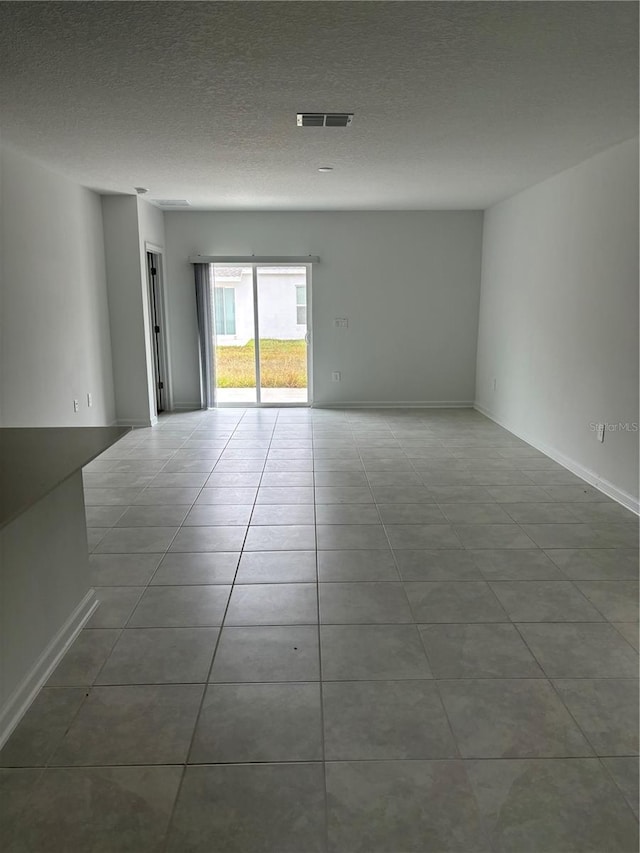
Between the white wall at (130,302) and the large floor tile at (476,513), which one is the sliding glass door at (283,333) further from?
the large floor tile at (476,513)

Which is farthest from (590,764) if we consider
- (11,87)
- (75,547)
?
(11,87)

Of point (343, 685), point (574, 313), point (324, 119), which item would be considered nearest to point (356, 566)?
point (343, 685)

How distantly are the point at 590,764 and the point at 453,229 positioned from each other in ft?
21.4

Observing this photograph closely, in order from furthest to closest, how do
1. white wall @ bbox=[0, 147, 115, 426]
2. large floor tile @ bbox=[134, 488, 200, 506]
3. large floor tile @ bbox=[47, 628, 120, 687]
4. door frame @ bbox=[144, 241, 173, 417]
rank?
door frame @ bbox=[144, 241, 173, 417]
white wall @ bbox=[0, 147, 115, 426]
large floor tile @ bbox=[134, 488, 200, 506]
large floor tile @ bbox=[47, 628, 120, 687]

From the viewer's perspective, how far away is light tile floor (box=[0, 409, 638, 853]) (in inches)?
60.2

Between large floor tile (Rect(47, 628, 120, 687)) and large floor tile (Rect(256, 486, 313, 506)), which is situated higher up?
large floor tile (Rect(256, 486, 313, 506))

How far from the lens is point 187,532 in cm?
345

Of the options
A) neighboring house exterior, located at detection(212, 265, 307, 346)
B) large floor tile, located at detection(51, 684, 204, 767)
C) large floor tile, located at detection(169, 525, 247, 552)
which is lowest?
large floor tile, located at detection(51, 684, 204, 767)

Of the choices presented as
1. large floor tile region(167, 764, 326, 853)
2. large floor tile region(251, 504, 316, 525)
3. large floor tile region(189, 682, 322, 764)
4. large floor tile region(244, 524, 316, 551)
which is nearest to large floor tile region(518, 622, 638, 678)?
large floor tile region(189, 682, 322, 764)

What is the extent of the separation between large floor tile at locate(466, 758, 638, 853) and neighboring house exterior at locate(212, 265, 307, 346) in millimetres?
6288

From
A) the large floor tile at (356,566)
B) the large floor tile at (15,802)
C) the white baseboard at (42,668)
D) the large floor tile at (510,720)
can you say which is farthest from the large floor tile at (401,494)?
the large floor tile at (15,802)

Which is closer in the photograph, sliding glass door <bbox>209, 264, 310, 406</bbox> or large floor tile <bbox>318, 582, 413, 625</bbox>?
large floor tile <bbox>318, 582, 413, 625</bbox>

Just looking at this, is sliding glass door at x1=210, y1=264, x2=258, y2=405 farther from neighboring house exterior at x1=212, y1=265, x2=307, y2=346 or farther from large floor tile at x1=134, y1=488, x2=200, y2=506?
large floor tile at x1=134, y1=488, x2=200, y2=506

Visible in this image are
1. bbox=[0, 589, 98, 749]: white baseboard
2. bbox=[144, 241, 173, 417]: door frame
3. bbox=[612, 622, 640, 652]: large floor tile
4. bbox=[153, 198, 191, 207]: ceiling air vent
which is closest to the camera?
bbox=[0, 589, 98, 749]: white baseboard
